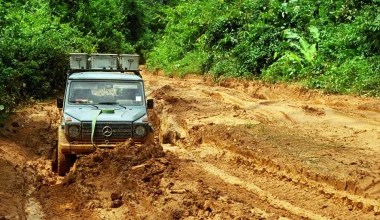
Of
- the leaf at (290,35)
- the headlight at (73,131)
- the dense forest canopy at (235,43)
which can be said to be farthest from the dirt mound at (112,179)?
the leaf at (290,35)

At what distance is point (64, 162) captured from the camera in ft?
32.6

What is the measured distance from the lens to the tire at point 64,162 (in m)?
9.89

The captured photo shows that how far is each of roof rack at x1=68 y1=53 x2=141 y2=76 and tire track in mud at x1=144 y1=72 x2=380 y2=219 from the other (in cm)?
237

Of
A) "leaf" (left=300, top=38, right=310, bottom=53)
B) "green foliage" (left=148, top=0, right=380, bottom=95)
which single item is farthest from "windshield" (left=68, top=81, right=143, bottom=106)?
"leaf" (left=300, top=38, right=310, bottom=53)

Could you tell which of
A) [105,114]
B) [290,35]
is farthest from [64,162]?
[290,35]

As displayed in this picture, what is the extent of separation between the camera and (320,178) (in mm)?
8258

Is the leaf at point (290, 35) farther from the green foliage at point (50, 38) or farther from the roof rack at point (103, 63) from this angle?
the roof rack at point (103, 63)

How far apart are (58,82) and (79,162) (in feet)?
37.8

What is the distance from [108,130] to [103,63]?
3107 mm

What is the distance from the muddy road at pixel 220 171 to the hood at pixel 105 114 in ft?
1.90

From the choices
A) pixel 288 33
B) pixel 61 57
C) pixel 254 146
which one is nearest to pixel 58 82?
pixel 61 57

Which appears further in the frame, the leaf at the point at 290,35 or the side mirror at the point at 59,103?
the leaf at the point at 290,35

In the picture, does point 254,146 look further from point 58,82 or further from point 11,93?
point 58,82

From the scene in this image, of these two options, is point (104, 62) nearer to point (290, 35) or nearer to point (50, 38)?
point (50, 38)
